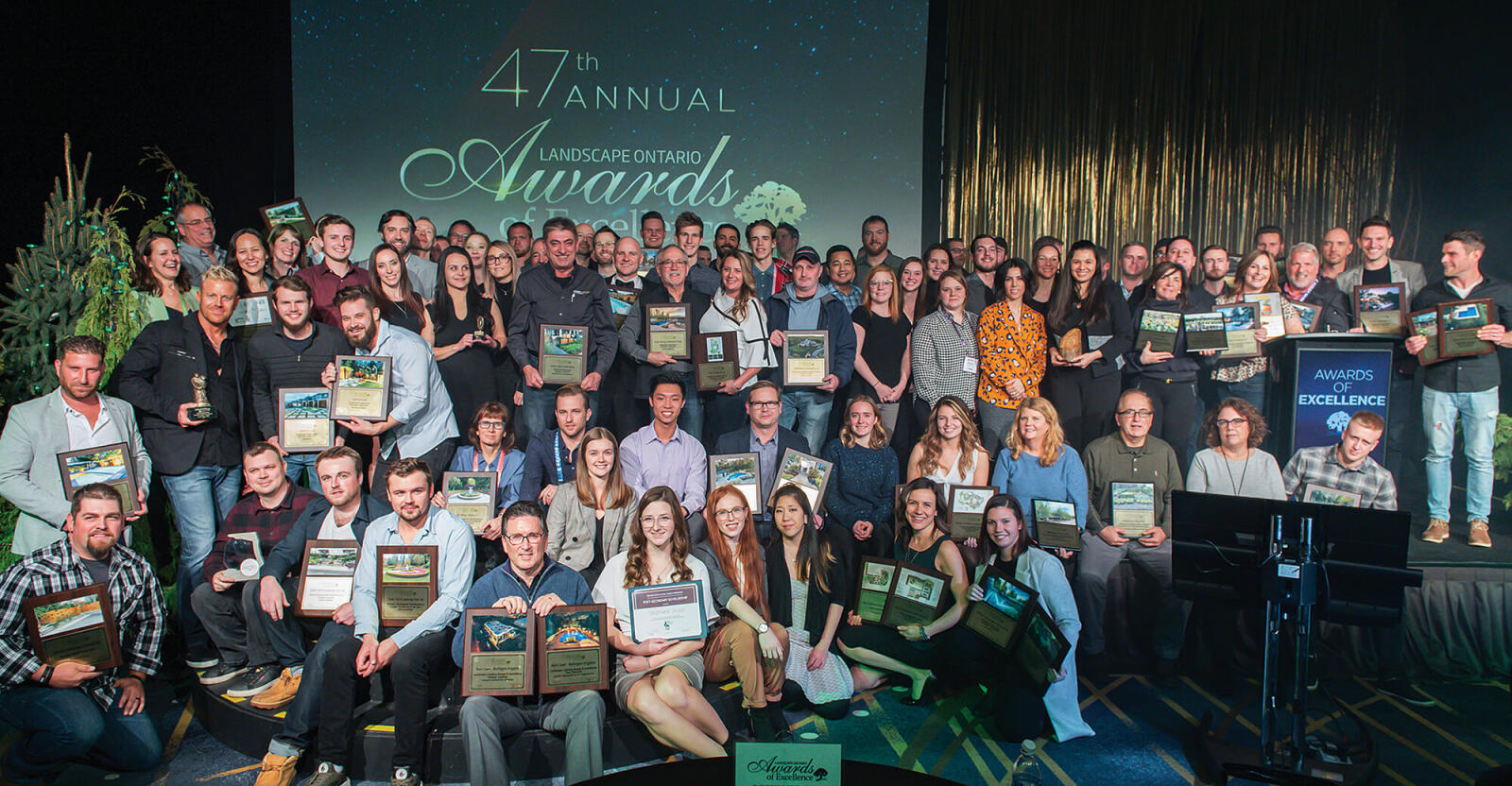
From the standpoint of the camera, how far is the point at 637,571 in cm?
354

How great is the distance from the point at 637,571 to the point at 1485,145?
711 cm

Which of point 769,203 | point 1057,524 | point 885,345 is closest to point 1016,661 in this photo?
point 1057,524

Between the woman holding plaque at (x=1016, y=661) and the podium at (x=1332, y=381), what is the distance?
204 cm

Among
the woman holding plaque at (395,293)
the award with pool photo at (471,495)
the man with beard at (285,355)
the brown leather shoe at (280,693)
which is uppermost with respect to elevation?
the woman holding plaque at (395,293)

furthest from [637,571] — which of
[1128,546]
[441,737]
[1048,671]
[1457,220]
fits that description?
[1457,220]

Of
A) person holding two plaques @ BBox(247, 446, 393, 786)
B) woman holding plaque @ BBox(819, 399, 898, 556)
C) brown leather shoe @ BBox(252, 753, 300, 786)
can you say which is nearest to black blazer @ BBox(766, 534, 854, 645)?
woman holding plaque @ BBox(819, 399, 898, 556)

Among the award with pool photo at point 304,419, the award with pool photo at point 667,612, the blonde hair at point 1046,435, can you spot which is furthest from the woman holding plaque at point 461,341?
the blonde hair at point 1046,435

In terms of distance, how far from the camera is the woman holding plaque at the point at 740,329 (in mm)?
4766

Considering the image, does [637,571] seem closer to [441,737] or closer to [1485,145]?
[441,737]

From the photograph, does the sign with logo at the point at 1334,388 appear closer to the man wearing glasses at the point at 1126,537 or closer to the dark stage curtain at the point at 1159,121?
the man wearing glasses at the point at 1126,537

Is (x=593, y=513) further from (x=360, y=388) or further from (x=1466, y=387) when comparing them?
(x=1466, y=387)

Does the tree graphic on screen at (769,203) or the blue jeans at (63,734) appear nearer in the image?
the blue jeans at (63,734)

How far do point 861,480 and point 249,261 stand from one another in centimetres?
337

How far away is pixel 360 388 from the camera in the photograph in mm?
4105
